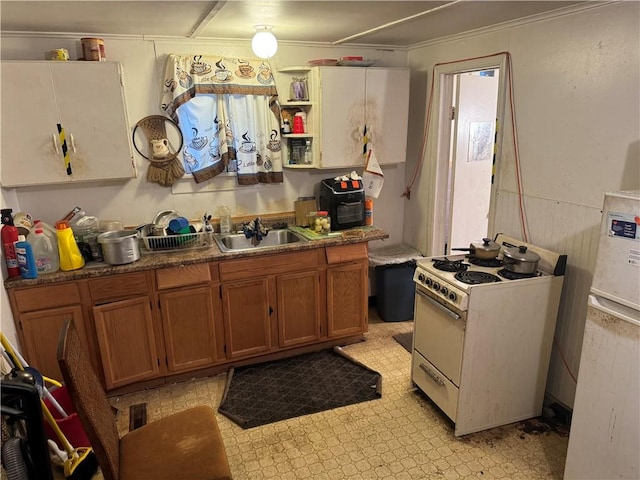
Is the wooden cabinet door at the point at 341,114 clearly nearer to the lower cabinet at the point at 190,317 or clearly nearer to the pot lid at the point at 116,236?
the lower cabinet at the point at 190,317

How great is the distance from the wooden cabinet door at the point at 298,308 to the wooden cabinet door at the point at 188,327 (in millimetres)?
500

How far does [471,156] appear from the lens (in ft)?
12.3

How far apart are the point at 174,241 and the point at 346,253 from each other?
1.24 metres

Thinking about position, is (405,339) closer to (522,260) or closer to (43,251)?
(522,260)

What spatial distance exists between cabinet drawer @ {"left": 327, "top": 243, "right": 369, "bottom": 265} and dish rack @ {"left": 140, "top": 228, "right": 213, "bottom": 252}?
876mm

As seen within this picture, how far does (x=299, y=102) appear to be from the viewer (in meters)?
3.38

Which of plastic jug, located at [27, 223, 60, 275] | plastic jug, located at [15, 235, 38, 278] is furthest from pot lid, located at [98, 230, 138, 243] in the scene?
plastic jug, located at [15, 235, 38, 278]

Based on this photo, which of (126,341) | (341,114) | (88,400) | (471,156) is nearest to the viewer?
(88,400)

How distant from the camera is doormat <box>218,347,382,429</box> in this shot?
2.78 metres

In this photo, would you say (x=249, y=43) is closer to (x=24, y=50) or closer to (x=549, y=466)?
(x=24, y=50)

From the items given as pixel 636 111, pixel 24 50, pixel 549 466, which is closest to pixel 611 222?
pixel 636 111

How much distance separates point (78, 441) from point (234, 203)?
1.93 meters

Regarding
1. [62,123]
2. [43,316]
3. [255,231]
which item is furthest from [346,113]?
[43,316]

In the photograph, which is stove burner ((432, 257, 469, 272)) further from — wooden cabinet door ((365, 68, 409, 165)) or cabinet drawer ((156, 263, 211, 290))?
cabinet drawer ((156, 263, 211, 290))
